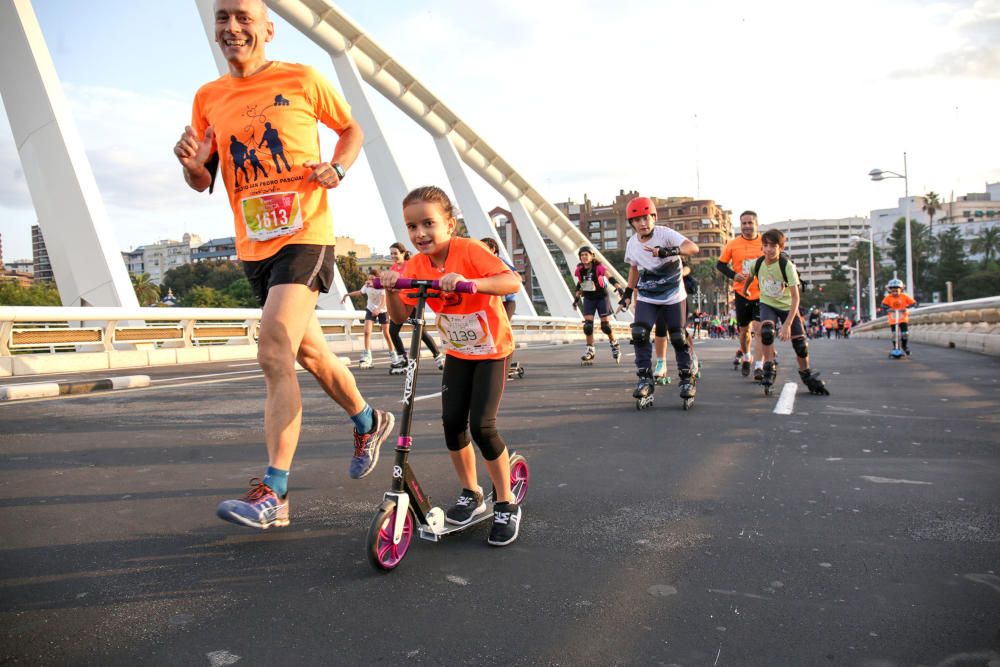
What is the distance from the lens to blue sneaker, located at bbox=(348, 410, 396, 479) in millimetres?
3984

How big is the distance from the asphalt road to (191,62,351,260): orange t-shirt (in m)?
1.31

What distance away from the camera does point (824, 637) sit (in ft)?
7.63

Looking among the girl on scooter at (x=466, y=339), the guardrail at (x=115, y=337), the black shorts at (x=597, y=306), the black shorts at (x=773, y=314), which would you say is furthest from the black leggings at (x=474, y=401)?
the black shorts at (x=597, y=306)

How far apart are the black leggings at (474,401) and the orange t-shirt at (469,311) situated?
53 mm

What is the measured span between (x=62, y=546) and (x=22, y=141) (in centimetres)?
1539

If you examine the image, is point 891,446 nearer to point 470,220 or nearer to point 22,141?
point 22,141

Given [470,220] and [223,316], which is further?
[470,220]

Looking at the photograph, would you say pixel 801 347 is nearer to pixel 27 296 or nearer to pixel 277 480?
pixel 277 480

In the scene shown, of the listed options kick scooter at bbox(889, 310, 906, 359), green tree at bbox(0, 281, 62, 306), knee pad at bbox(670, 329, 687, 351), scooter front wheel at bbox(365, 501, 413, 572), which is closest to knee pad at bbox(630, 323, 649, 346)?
knee pad at bbox(670, 329, 687, 351)

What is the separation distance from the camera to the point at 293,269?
145 inches

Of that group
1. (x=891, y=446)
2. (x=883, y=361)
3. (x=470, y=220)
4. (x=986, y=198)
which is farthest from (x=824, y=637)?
(x=986, y=198)

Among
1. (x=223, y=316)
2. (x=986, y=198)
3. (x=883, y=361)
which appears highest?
(x=986, y=198)

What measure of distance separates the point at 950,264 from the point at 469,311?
13427cm

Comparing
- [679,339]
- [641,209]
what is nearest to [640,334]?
[679,339]
